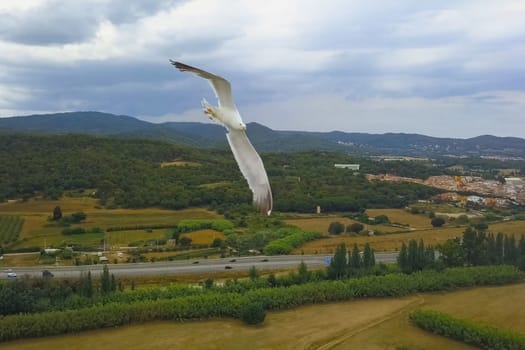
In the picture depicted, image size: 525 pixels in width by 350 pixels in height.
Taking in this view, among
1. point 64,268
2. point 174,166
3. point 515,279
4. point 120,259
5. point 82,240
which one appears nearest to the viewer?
point 515,279

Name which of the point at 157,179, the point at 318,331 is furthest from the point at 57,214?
the point at 318,331

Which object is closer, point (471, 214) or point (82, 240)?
point (82, 240)

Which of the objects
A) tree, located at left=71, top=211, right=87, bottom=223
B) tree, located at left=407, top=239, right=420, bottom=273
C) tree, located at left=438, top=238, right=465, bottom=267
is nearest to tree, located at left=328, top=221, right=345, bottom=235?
tree, located at left=438, top=238, right=465, bottom=267

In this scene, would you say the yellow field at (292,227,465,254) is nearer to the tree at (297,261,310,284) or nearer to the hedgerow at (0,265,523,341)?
the tree at (297,261,310,284)

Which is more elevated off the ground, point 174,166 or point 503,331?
point 174,166

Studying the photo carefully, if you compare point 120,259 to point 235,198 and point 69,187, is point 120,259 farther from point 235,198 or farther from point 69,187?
point 69,187

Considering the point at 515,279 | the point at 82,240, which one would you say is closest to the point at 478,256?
the point at 515,279
